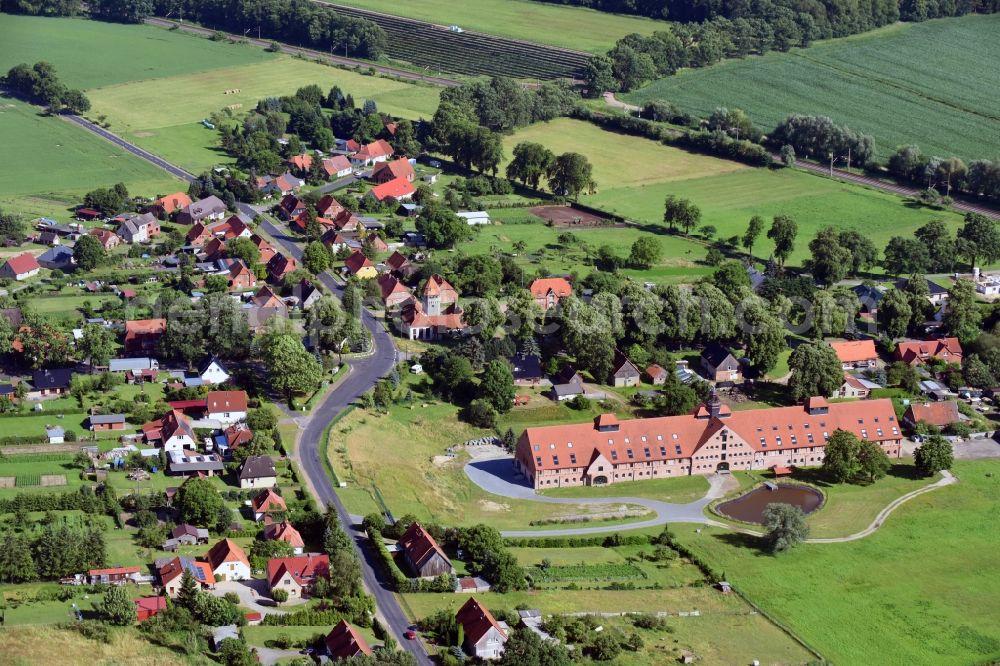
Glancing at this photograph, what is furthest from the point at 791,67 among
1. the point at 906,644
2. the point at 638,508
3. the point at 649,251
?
the point at 906,644

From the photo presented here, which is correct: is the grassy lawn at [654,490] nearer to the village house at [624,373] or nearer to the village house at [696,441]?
the village house at [696,441]

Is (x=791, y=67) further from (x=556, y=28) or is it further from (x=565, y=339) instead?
(x=565, y=339)

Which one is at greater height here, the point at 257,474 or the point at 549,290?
the point at 549,290

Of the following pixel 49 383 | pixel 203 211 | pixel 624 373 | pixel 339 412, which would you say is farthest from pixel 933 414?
pixel 203 211

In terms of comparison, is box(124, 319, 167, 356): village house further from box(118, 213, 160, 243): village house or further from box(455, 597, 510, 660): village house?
box(455, 597, 510, 660): village house

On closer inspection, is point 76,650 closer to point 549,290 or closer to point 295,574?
point 295,574

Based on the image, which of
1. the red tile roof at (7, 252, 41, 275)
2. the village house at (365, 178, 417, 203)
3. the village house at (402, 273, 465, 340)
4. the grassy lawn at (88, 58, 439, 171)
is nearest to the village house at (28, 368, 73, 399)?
the red tile roof at (7, 252, 41, 275)
